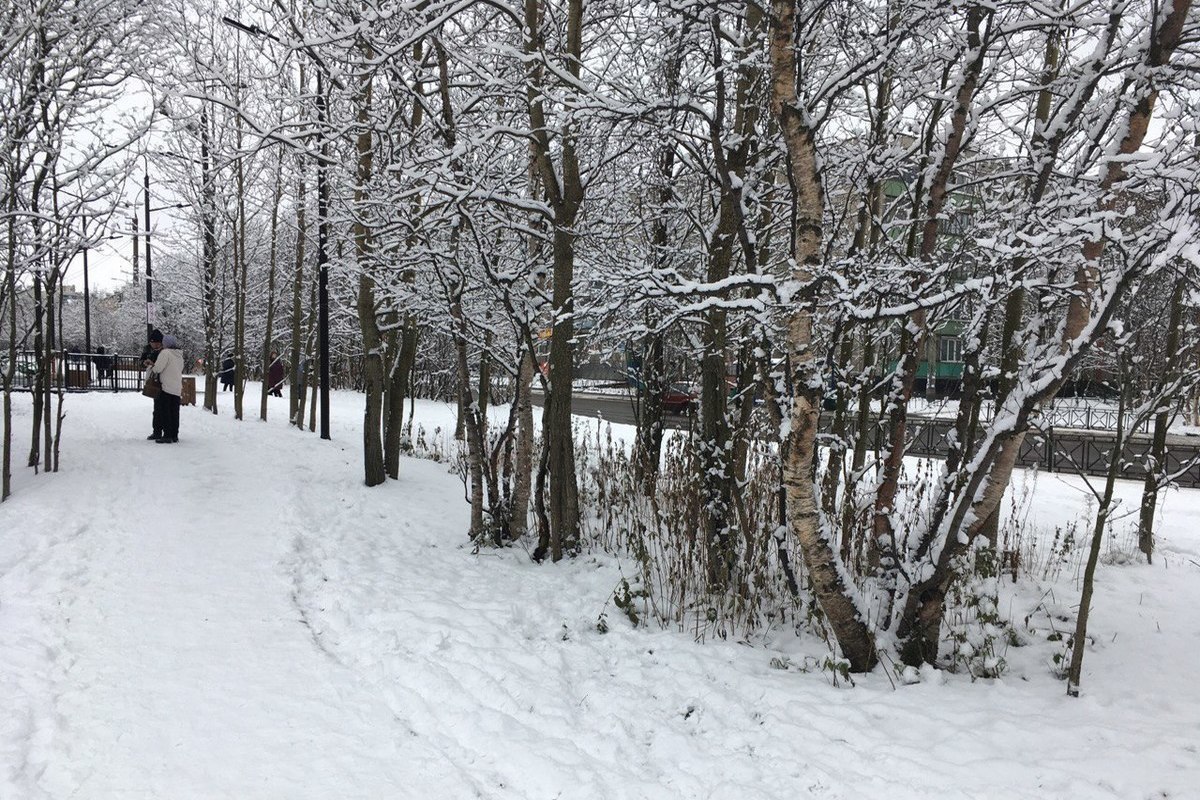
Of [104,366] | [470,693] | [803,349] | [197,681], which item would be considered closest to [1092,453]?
[803,349]

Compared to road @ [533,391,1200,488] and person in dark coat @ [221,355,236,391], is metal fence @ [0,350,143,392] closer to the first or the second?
person in dark coat @ [221,355,236,391]

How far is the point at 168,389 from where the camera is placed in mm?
9594

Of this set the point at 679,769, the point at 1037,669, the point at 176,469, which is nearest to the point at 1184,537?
the point at 1037,669

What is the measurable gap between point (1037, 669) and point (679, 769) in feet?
7.35

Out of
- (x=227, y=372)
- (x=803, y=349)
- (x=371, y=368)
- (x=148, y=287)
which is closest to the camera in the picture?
(x=803, y=349)

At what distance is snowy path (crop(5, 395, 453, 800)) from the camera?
2.94 m

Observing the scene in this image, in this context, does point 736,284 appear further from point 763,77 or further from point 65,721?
point 65,721

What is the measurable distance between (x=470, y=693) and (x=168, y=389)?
26.7 feet

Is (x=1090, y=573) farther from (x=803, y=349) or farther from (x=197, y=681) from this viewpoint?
(x=197, y=681)

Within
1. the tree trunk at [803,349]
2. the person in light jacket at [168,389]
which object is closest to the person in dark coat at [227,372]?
the person in light jacket at [168,389]

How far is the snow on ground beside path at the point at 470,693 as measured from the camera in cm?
295

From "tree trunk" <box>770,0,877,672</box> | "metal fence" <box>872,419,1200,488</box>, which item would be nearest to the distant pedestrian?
"metal fence" <box>872,419,1200,488</box>

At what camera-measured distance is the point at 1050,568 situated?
18.8 feet

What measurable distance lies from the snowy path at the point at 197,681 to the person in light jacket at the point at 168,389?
340 cm
